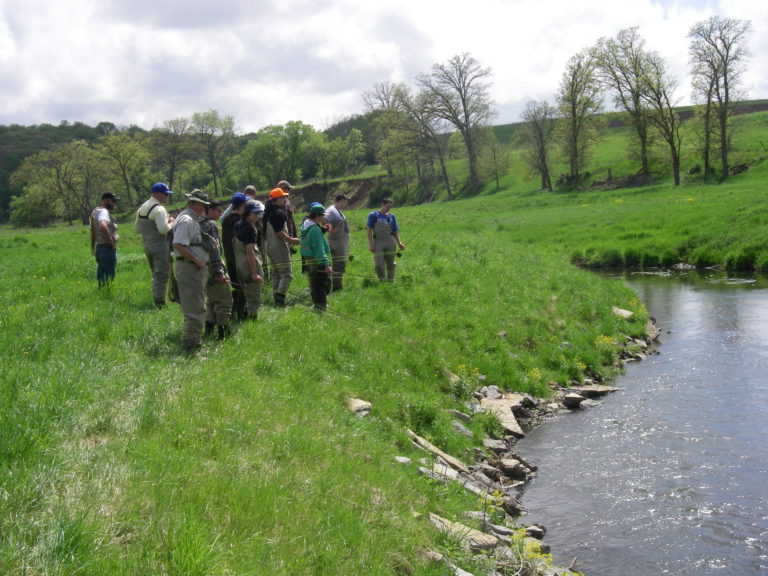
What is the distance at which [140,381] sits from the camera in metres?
6.43

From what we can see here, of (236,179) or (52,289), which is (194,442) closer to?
(52,289)

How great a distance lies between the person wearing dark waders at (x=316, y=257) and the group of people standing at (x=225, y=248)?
2 centimetres

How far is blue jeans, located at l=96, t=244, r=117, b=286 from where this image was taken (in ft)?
37.3

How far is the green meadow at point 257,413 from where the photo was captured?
398 cm

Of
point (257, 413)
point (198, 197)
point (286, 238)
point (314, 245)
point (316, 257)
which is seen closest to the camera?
point (257, 413)

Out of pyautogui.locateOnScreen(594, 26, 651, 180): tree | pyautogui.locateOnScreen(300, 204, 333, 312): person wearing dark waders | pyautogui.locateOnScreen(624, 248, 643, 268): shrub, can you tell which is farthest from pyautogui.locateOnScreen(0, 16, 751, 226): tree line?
pyautogui.locateOnScreen(300, 204, 333, 312): person wearing dark waders

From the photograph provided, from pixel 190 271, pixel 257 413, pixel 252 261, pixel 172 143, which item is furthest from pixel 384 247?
pixel 172 143

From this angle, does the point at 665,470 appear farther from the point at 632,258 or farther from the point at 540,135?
the point at 540,135

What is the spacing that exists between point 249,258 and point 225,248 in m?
0.98

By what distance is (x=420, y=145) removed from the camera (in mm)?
65875

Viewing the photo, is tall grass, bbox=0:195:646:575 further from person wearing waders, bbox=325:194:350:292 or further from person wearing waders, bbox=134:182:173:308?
person wearing waders, bbox=325:194:350:292

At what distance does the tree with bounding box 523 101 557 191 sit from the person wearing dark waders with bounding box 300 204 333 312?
57919mm

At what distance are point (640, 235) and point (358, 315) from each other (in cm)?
2236

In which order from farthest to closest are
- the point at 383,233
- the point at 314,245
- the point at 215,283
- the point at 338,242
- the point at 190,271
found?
1. the point at 383,233
2. the point at 338,242
3. the point at 314,245
4. the point at 215,283
5. the point at 190,271
